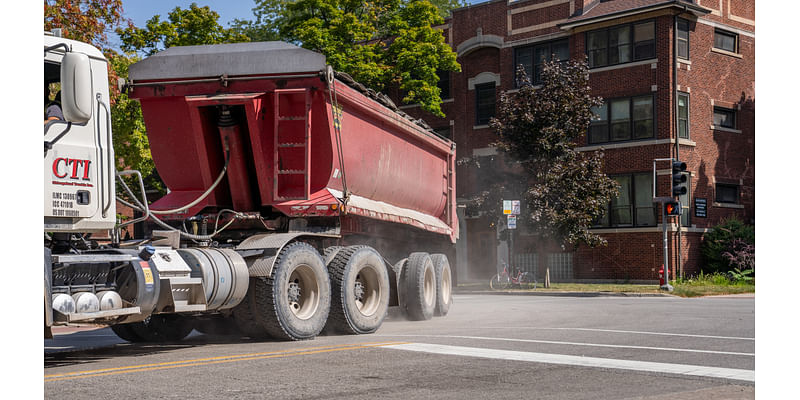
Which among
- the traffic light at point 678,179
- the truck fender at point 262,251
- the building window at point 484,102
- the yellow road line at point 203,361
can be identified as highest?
the building window at point 484,102

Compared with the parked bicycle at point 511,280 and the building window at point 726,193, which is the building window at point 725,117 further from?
the parked bicycle at point 511,280

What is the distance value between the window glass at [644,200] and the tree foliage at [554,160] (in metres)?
3.69

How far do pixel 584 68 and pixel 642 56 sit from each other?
439cm

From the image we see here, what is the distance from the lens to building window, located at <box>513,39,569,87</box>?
3634 centimetres

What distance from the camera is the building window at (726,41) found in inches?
1381

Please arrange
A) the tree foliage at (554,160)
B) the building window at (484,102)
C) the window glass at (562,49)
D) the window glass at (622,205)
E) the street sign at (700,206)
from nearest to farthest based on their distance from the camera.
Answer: the tree foliage at (554,160) < the street sign at (700,206) < the window glass at (622,205) < the window glass at (562,49) < the building window at (484,102)

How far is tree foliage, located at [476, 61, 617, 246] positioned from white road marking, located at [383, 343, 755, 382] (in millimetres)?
19310

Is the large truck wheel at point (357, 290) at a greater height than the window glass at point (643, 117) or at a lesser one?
lesser

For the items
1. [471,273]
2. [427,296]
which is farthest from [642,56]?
[427,296]

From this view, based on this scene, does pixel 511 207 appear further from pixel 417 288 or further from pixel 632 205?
pixel 417 288

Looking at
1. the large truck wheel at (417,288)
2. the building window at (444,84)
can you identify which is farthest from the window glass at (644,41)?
the large truck wheel at (417,288)

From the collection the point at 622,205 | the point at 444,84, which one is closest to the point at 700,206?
the point at 622,205

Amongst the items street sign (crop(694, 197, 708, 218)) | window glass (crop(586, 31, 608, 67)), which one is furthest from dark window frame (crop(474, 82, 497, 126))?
street sign (crop(694, 197, 708, 218))

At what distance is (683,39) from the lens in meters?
33.7
